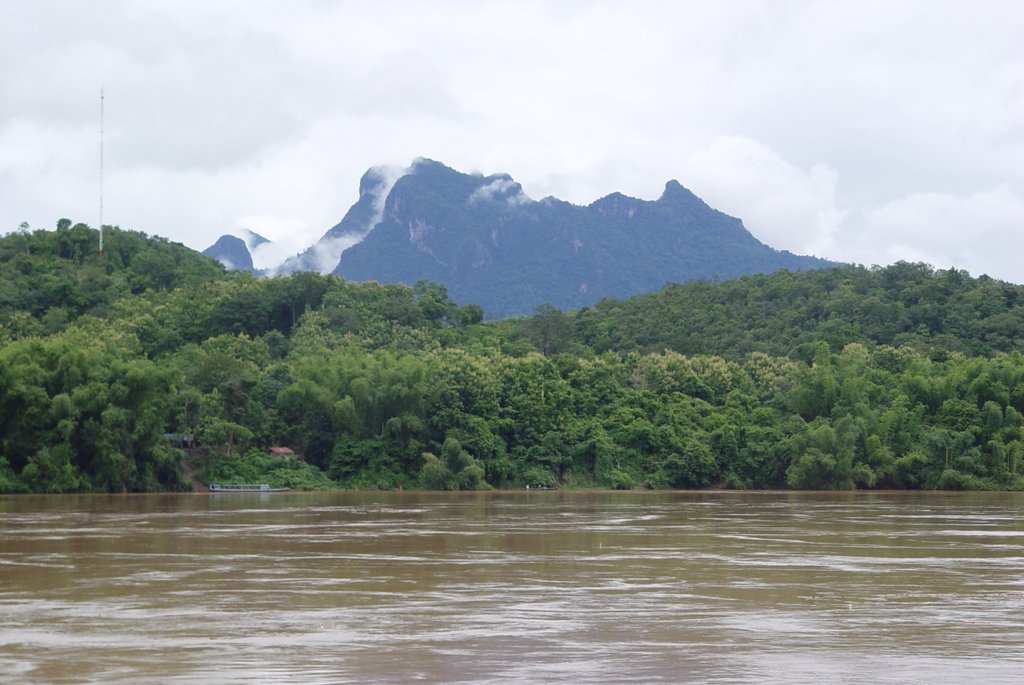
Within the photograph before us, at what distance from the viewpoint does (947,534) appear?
2667cm

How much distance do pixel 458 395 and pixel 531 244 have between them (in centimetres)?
9487

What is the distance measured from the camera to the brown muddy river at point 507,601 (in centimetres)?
1130

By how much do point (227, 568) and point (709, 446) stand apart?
37.3 m

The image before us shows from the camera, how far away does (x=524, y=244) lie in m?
148

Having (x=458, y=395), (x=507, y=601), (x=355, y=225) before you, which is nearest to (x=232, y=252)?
(x=355, y=225)

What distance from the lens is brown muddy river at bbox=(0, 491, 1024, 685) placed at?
1130 centimetres

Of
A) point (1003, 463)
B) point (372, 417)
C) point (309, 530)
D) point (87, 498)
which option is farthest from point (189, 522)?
point (1003, 463)

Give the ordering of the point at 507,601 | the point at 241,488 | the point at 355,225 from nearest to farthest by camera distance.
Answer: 1. the point at 507,601
2. the point at 241,488
3. the point at 355,225

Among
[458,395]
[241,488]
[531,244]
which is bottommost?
[241,488]

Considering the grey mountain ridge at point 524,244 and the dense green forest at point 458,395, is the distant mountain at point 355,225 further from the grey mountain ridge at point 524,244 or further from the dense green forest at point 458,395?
the dense green forest at point 458,395

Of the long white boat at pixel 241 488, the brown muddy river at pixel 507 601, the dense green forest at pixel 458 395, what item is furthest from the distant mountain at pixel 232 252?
the brown muddy river at pixel 507 601

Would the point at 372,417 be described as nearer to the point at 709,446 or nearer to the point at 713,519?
the point at 709,446

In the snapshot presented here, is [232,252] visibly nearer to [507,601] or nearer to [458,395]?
[458,395]

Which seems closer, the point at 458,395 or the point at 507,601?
the point at 507,601
